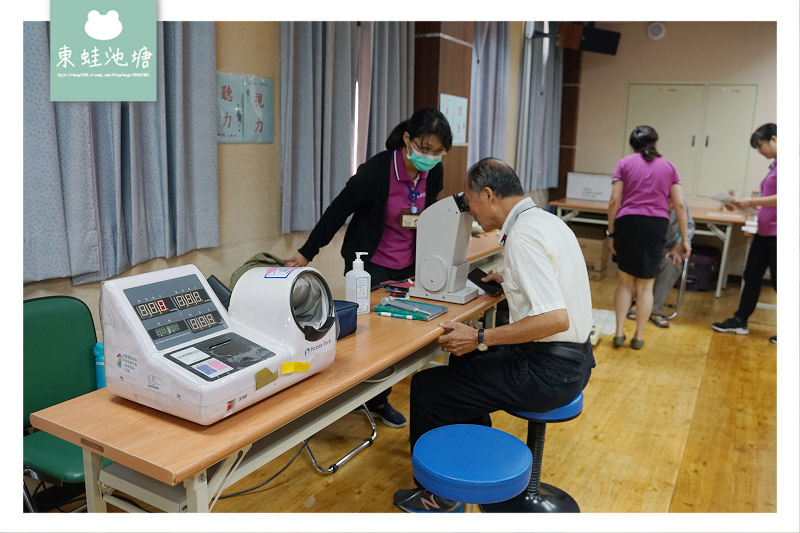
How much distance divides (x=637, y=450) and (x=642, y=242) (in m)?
1.72

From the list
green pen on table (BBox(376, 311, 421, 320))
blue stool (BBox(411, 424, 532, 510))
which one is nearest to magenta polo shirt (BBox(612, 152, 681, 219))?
green pen on table (BBox(376, 311, 421, 320))

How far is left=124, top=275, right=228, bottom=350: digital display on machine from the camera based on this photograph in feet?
4.87

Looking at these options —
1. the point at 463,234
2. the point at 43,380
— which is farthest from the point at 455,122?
the point at 43,380

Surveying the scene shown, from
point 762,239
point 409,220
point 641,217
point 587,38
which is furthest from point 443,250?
point 587,38

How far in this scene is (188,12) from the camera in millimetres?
1938

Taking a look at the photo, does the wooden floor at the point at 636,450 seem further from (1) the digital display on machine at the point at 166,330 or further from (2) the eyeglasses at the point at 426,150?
(2) the eyeglasses at the point at 426,150

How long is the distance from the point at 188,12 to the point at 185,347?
3.48 ft

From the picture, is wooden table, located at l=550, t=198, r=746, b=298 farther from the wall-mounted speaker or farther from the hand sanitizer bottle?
the hand sanitizer bottle

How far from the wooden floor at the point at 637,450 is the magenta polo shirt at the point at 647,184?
0.95 m

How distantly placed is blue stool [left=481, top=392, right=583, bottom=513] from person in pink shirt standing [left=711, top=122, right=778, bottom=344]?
252 centimetres

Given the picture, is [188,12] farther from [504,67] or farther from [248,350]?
[504,67]

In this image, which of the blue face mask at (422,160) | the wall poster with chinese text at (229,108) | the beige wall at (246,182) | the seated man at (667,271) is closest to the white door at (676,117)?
the seated man at (667,271)

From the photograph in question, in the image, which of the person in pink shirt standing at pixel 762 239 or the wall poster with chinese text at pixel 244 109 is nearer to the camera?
the wall poster with chinese text at pixel 244 109

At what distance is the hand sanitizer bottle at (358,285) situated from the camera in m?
2.25
